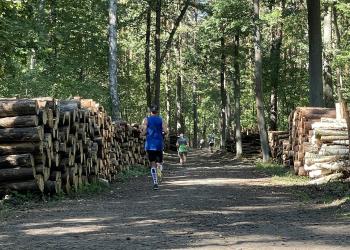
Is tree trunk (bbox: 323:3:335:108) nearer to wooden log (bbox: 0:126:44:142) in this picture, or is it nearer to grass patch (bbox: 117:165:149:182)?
grass patch (bbox: 117:165:149:182)

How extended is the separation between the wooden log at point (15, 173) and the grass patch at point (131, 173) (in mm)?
7315

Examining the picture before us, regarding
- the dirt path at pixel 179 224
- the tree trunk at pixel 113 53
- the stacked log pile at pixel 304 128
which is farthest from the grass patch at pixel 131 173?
the dirt path at pixel 179 224

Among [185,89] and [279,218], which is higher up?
[185,89]

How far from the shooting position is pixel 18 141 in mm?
10648

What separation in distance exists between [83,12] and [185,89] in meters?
42.3

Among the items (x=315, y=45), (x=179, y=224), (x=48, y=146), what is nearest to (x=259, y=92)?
(x=315, y=45)

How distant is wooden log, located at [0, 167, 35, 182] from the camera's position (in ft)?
33.9

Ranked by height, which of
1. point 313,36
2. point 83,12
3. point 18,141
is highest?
point 83,12

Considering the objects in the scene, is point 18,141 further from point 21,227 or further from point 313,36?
point 313,36

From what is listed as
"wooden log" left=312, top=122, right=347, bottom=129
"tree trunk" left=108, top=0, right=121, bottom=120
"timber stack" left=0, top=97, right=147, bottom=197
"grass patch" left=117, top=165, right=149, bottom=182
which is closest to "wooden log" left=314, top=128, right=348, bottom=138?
"wooden log" left=312, top=122, right=347, bottom=129

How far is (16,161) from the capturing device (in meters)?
10.4

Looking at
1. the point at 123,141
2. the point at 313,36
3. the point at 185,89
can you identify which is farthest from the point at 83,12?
the point at 185,89

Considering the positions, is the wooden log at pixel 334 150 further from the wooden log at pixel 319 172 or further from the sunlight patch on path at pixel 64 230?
the sunlight patch on path at pixel 64 230

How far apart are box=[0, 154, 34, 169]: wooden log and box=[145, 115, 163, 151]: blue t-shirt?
12.6 ft
